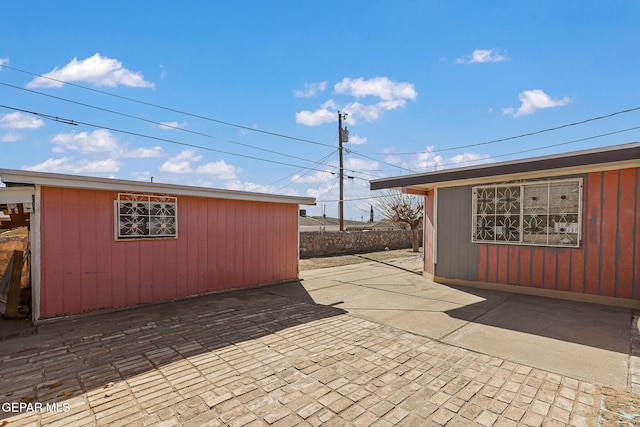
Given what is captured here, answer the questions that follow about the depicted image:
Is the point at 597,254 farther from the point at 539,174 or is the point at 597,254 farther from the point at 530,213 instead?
the point at 539,174

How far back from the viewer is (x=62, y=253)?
15.5 ft

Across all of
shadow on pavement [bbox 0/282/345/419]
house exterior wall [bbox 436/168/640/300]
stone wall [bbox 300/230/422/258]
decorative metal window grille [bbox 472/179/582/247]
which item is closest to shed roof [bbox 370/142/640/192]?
decorative metal window grille [bbox 472/179/582/247]

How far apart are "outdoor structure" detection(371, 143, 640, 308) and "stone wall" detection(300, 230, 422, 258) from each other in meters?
7.15

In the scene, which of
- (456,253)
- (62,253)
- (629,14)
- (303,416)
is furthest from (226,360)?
(629,14)

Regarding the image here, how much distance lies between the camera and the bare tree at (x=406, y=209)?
54.3 ft

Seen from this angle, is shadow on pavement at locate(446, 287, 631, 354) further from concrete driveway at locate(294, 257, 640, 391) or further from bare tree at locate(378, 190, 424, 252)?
bare tree at locate(378, 190, 424, 252)

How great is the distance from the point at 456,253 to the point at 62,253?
25.4ft

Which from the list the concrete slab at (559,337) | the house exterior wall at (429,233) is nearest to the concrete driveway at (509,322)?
the concrete slab at (559,337)

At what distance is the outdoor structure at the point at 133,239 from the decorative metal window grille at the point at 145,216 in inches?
0.6

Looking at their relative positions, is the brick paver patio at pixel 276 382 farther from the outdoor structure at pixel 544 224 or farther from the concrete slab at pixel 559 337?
the outdoor structure at pixel 544 224

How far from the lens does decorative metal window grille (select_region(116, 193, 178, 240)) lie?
17.4 ft

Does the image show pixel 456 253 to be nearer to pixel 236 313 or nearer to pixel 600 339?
pixel 600 339

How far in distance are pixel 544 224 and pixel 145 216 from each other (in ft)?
25.3

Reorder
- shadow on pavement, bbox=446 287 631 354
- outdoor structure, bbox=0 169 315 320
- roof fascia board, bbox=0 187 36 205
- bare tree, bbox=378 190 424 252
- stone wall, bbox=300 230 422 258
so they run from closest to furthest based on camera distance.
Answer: shadow on pavement, bbox=446 287 631 354
roof fascia board, bbox=0 187 36 205
outdoor structure, bbox=0 169 315 320
stone wall, bbox=300 230 422 258
bare tree, bbox=378 190 424 252
